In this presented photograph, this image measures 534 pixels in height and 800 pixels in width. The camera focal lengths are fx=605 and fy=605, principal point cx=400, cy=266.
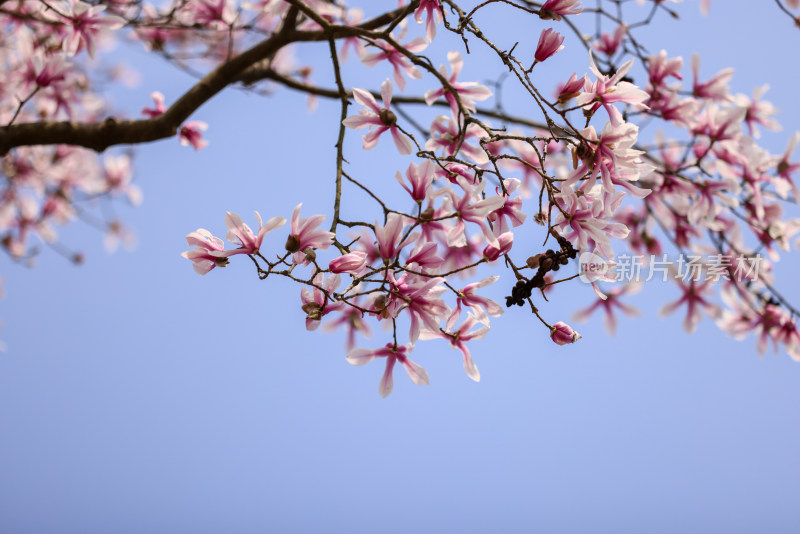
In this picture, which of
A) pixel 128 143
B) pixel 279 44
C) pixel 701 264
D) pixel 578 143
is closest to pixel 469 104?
pixel 578 143

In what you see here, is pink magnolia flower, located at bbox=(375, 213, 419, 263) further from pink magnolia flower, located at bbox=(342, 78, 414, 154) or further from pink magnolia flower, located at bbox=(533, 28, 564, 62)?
pink magnolia flower, located at bbox=(533, 28, 564, 62)

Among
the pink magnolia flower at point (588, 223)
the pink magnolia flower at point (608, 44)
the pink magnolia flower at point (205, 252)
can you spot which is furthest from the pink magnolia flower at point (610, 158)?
the pink magnolia flower at point (608, 44)

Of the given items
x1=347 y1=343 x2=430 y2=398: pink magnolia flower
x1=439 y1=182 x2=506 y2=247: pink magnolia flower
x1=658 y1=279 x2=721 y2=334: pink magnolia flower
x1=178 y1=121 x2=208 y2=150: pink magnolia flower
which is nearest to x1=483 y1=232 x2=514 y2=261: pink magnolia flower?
x1=439 y1=182 x2=506 y2=247: pink magnolia flower

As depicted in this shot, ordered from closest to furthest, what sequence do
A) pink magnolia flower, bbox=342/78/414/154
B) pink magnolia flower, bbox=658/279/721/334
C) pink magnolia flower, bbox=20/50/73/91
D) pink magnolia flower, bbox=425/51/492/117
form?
pink magnolia flower, bbox=342/78/414/154 → pink magnolia flower, bbox=425/51/492/117 → pink magnolia flower, bbox=20/50/73/91 → pink magnolia flower, bbox=658/279/721/334

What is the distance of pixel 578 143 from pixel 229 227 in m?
0.75

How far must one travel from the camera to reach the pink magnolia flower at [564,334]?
1306 mm

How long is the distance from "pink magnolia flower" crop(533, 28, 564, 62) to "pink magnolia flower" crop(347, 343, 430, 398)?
2.35ft

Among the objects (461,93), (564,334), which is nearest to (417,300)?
(564,334)

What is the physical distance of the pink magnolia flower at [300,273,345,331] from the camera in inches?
48.7

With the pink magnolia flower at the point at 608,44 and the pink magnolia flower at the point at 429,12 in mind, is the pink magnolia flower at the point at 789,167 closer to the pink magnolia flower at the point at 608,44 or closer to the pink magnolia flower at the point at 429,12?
the pink magnolia flower at the point at 608,44

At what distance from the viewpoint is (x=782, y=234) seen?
2674 mm

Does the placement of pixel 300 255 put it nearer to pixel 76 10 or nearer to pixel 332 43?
pixel 332 43

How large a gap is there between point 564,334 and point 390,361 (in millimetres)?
393

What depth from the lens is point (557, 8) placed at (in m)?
1.36
